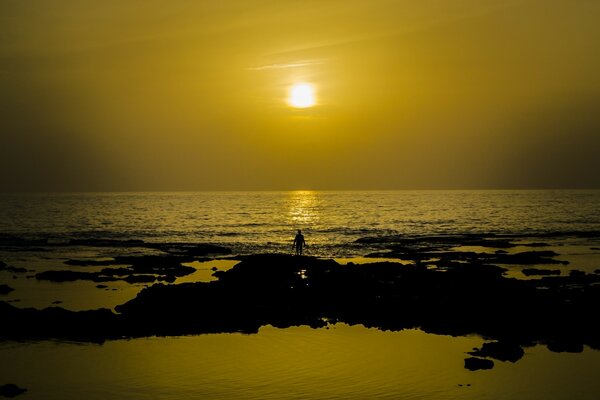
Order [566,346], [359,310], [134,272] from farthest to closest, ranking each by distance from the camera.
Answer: [134,272] < [359,310] < [566,346]

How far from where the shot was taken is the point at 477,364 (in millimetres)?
19438

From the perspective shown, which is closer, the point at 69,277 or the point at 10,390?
→ the point at 10,390

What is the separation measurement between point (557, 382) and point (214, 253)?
162 ft

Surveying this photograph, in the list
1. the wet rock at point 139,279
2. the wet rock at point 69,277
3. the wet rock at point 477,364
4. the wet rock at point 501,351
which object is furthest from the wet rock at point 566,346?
the wet rock at point 69,277

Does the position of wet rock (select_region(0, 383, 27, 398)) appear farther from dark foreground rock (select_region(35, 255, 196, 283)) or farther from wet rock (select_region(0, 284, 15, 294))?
dark foreground rock (select_region(35, 255, 196, 283))

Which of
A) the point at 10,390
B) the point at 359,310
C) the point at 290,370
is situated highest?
the point at 359,310

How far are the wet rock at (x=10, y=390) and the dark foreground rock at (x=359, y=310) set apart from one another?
668 cm

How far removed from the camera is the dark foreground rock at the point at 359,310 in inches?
962

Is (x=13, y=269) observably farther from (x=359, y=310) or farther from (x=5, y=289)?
(x=359, y=310)

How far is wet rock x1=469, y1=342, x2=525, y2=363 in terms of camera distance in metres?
20.4

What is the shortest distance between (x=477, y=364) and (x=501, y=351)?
1746 mm

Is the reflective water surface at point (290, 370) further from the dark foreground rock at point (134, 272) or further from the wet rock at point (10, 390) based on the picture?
the dark foreground rock at point (134, 272)

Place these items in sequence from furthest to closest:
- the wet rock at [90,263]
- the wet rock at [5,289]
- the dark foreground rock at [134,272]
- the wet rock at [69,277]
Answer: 1. the wet rock at [90,263]
2. the dark foreground rock at [134,272]
3. the wet rock at [69,277]
4. the wet rock at [5,289]

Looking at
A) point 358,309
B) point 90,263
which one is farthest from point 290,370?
point 90,263
